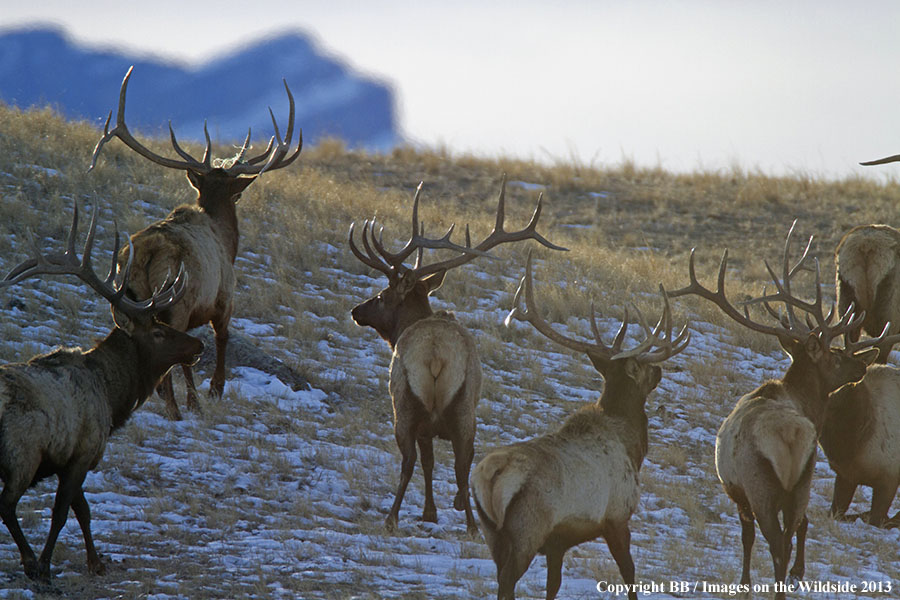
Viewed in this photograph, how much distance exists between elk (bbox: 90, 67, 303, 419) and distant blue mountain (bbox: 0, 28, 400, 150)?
5493 centimetres

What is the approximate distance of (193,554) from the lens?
7.03m

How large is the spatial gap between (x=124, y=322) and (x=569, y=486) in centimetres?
340

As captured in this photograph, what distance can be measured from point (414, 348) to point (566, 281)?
752 centimetres

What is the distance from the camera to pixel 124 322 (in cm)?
755

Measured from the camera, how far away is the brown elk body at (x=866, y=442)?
9078 millimetres

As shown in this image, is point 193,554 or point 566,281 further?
point 566,281

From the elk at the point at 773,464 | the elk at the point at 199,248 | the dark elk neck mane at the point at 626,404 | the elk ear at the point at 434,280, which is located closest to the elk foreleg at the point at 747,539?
the elk at the point at 773,464

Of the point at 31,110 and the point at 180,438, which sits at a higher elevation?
the point at 31,110

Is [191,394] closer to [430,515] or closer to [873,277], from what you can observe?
[430,515]

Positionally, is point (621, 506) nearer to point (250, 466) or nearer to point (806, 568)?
point (806, 568)

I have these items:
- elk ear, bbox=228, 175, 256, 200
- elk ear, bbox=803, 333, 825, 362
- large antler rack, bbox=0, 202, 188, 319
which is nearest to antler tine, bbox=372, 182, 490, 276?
elk ear, bbox=228, 175, 256, 200

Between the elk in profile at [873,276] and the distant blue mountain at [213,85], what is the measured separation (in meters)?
55.2

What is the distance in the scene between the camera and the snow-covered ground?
6.80 m

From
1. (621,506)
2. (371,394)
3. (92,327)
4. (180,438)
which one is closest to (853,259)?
(371,394)
